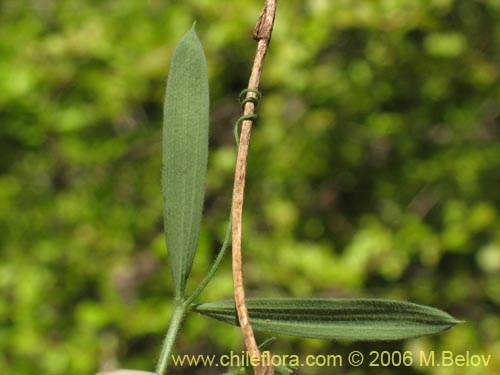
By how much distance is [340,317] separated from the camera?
0.39 m

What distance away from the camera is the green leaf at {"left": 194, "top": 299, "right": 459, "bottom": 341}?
0.38 metres

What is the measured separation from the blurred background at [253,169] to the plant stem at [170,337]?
0.92m

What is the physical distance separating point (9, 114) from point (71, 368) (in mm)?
560

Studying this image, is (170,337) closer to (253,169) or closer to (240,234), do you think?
(240,234)

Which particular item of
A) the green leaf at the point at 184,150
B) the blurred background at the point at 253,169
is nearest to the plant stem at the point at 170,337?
the green leaf at the point at 184,150

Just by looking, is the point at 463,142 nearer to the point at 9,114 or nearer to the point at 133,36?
the point at 133,36

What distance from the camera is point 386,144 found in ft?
6.18

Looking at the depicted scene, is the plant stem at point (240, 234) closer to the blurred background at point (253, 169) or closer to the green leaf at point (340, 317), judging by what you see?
the green leaf at point (340, 317)

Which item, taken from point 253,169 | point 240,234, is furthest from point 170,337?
point 253,169

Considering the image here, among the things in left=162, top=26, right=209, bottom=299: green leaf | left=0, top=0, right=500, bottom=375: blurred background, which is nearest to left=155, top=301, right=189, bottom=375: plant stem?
left=162, top=26, right=209, bottom=299: green leaf

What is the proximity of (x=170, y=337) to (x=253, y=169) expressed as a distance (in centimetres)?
115

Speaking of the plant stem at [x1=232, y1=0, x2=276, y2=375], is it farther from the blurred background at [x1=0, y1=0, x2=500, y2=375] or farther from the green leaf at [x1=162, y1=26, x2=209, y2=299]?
the blurred background at [x1=0, y1=0, x2=500, y2=375]

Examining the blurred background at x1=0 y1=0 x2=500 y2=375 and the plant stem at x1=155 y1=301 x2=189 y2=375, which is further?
the blurred background at x1=0 y1=0 x2=500 y2=375

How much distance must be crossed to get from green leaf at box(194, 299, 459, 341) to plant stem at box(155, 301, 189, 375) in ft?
0.04
